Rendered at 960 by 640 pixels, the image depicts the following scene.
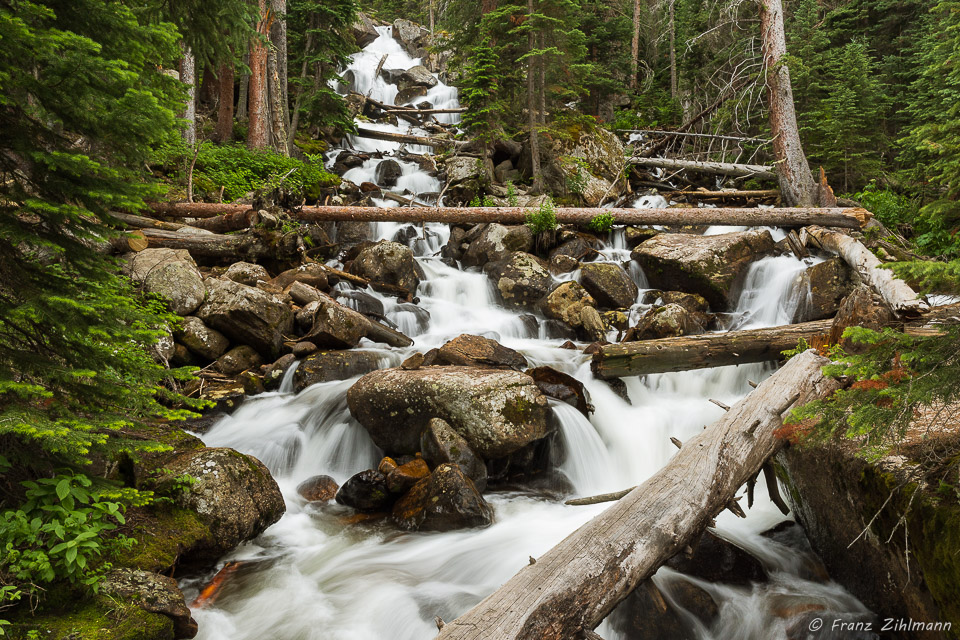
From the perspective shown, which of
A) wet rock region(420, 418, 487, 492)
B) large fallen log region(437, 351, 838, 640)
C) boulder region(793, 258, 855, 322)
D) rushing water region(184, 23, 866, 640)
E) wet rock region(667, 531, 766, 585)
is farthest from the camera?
boulder region(793, 258, 855, 322)

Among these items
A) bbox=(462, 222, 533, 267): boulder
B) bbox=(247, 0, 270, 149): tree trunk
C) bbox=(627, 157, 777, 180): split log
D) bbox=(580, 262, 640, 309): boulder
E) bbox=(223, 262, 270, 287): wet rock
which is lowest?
bbox=(580, 262, 640, 309): boulder

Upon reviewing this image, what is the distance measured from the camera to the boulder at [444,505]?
17.5 ft

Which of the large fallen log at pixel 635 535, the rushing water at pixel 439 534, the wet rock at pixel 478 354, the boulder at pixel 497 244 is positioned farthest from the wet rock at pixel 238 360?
the large fallen log at pixel 635 535

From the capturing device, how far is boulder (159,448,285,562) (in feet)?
14.6

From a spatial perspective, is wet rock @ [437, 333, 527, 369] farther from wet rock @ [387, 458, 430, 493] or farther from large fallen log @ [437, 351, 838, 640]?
large fallen log @ [437, 351, 838, 640]

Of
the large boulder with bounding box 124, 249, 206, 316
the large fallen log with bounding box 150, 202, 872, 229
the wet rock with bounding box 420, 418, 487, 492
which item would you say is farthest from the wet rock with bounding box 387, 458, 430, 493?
the large fallen log with bounding box 150, 202, 872, 229

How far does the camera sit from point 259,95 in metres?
15.1

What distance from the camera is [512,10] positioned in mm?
14211

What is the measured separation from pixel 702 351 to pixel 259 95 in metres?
13.9

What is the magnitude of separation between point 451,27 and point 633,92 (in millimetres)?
12097

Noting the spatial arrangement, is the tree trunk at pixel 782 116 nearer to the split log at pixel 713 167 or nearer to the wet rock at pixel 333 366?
the split log at pixel 713 167

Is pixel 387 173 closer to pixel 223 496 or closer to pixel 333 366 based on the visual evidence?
pixel 333 366

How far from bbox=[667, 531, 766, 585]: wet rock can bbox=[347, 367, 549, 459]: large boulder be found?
7.28ft

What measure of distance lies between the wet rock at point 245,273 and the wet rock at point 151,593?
6396mm
